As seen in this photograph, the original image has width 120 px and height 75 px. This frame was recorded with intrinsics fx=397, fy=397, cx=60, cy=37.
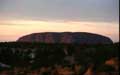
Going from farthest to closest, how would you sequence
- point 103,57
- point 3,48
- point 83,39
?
point 83,39 < point 3,48 < point 103,57

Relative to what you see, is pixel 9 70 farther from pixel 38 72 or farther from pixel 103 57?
pixel 103 57

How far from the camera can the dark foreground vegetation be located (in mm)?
21703

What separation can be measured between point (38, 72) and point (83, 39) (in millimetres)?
14915

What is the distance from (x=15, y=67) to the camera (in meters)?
22.8

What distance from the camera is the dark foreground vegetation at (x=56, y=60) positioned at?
71.2 feet

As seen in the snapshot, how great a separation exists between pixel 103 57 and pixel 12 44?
25.3 feet

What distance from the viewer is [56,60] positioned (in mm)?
25375

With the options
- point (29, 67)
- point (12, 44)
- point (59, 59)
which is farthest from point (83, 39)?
point (29, 67)

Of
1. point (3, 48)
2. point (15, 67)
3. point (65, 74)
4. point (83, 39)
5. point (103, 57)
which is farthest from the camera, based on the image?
point (83, 39)

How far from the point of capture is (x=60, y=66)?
2331cm

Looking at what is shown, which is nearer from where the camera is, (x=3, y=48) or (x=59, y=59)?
(x=59, y=59)

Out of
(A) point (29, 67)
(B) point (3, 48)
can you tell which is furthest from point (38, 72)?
(B) point (3, 48)

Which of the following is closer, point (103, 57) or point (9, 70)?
point (9, 70)

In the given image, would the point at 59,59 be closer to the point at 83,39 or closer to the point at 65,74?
the point at 65,74
